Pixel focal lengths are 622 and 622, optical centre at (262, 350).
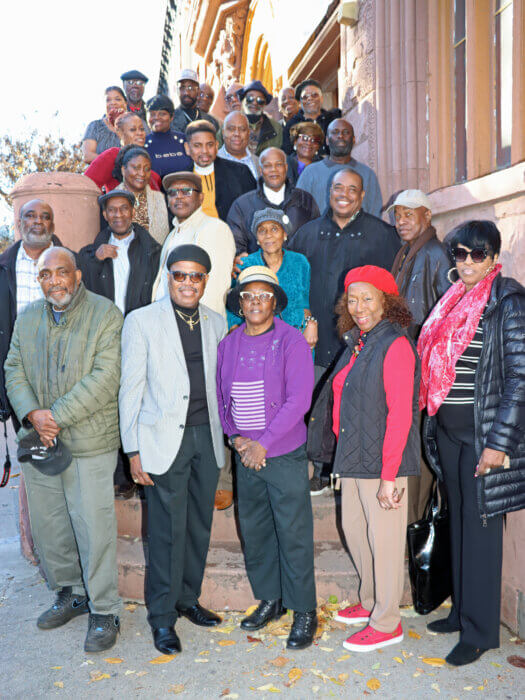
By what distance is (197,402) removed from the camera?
12.4ft

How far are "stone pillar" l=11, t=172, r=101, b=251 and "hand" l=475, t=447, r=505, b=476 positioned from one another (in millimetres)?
3650

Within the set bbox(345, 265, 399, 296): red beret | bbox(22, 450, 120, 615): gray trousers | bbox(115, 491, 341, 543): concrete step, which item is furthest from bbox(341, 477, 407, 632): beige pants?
bbox(22, 450, 120, 615): gray trousers

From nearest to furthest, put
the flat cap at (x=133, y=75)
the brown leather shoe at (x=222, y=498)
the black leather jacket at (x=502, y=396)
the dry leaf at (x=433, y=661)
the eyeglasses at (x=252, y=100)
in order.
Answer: the black leather jacket at (x=502, y=396)
the dry leaf at (x=433, y=661)
the brown leather shoe at (x=222, y=498)
the eyeglasses at (x=252, y=100)
the flat cap at (x=133, y=75)

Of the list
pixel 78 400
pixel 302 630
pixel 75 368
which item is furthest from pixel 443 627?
pixel 75 368

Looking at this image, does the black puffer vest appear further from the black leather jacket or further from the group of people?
the black leather jacket

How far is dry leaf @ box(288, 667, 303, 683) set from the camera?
3.41m

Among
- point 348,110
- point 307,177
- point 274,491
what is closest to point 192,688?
point 274,491

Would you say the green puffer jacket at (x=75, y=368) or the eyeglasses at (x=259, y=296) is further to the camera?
the green puffer jacket at (x=75, y=368)

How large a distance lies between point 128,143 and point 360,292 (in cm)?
348

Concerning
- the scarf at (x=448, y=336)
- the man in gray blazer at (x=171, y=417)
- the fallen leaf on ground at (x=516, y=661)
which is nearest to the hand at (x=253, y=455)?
the man in gray blazer at (x=171, y=417)

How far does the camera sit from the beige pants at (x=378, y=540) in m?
3.62

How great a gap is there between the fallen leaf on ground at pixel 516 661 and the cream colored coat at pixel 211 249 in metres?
2.83

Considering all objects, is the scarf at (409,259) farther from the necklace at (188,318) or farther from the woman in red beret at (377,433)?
the necklace at (188,318)

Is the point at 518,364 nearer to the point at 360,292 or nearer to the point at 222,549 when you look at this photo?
the point at 360,292
